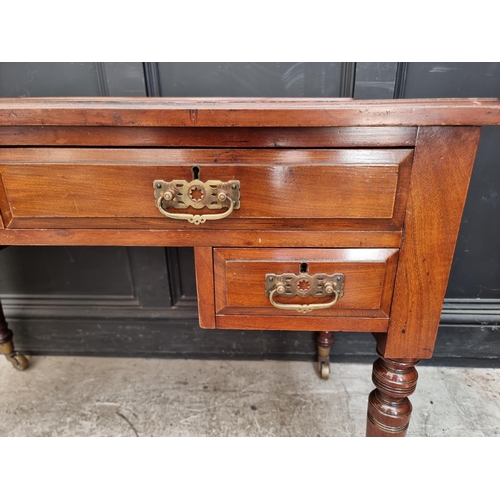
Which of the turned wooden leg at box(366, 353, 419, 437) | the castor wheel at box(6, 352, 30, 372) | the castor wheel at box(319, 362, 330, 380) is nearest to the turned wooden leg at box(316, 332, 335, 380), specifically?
the castor wheel at box(319, 362, 330, 380)

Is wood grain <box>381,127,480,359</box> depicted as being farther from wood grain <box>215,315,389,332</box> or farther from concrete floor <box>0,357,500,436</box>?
concrete floor <box>0,357,500,436</box>

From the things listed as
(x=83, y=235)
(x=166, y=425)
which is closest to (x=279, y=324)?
(x=83, y=235)

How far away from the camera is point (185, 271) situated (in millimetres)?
1237

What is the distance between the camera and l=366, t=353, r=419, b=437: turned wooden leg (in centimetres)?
69

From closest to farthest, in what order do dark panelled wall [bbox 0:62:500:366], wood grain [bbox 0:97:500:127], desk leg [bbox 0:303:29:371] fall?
wood grain [bbox 0:97:500:127], dark panelled wall [bbox 0:62:500:366], desk leg [bbox 0:303:29:371]

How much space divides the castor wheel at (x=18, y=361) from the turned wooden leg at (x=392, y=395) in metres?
1.14

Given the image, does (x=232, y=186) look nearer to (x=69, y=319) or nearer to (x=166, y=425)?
(x=166, y=425)

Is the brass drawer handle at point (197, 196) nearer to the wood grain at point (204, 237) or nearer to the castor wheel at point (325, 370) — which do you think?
the wood grain at point (204, 237)

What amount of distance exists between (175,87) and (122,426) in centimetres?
96

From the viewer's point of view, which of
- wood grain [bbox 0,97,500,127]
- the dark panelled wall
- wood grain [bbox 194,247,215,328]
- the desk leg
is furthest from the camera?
the desk leg

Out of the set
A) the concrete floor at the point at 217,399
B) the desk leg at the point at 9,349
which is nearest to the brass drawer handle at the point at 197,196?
the concrete floor at the point at 217,399

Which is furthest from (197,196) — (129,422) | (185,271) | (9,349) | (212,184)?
(9,349)

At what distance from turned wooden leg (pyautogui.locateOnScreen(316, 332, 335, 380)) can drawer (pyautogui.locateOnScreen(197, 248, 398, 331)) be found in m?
0.55

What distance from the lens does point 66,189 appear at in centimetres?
60
